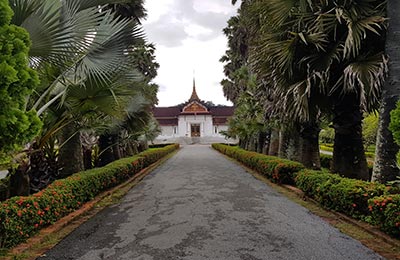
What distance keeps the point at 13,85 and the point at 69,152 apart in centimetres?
522

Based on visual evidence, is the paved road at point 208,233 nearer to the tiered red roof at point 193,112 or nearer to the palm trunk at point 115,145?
the palm trunk at point 115,145

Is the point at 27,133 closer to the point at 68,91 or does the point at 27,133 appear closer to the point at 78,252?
the point at 78,252

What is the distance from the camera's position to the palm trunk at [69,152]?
810 centimetres

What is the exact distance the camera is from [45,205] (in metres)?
4.91

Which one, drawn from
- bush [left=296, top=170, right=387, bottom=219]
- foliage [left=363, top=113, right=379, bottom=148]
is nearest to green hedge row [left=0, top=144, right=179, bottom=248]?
bush [left=296, top=170, right=387, bottom=219]

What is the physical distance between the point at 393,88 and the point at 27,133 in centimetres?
564

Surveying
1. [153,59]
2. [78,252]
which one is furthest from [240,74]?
[78,252]

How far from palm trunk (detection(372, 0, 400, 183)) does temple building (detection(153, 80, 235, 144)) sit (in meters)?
46.3

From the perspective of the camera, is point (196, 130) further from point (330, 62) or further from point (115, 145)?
point (330, 62)

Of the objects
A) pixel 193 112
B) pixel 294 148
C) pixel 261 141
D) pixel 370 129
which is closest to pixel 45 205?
pixel 294 148

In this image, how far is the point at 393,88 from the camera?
18.4ft

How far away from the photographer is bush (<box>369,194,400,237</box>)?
4.18 m

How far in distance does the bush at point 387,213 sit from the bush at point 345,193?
0.50 metres

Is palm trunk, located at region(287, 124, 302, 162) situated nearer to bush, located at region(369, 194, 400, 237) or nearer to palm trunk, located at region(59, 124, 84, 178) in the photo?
bush, located at region(369, 194, 400, 237)
